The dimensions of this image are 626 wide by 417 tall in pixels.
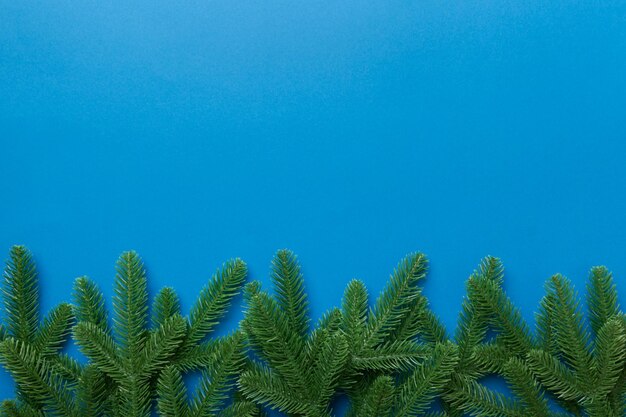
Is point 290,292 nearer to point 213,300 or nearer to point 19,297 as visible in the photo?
point 213,300

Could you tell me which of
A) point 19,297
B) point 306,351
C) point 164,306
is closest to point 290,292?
point 306,351

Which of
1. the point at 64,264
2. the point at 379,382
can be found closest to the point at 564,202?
the point at 379,382

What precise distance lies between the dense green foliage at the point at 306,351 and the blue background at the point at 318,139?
0.04 metres

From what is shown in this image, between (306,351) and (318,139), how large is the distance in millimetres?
357

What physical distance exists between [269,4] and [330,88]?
178 millimetres

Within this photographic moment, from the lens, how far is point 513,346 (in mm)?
1371

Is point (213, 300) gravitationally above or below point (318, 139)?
below

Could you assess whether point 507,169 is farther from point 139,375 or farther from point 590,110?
point 139,375

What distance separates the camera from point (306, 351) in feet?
4.46

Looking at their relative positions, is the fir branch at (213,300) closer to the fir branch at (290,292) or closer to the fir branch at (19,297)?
the fir branch at (290,292)

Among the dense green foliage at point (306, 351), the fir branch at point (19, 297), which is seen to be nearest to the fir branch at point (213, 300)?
the dense green foliage at point (306, 351)

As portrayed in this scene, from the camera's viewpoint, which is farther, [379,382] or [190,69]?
[190,69]

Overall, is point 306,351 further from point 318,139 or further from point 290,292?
point 318,139

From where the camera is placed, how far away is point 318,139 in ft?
4.66
